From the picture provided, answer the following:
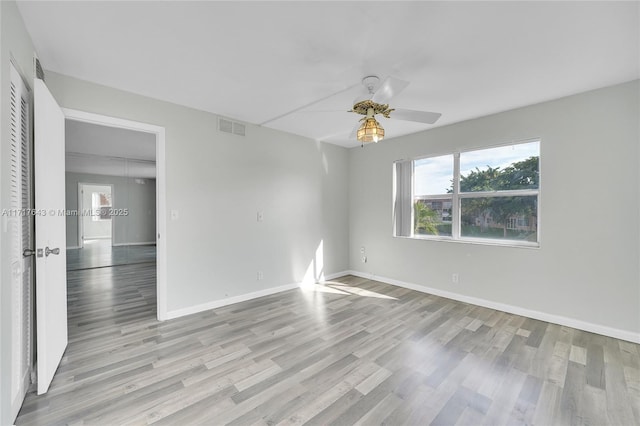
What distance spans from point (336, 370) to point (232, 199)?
101 inches

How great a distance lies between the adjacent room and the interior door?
2 cm

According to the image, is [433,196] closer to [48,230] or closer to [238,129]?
[238,129]

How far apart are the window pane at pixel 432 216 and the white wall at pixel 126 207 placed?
5853mm

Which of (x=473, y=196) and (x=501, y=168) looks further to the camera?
(x=473, y=196)

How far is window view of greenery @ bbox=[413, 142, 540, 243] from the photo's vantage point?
11.3 feet

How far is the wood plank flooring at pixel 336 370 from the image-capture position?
1769 millimetres

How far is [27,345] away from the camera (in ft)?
6.59

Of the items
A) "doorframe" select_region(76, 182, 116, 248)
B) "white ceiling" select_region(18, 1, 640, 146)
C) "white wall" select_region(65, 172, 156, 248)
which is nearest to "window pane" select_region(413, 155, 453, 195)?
"white ceiling" select_region(18, 1, 640, 146)

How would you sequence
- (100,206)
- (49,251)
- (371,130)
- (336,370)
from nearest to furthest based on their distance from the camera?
(49,251)
(336,370)
(371,130)
(100,206)

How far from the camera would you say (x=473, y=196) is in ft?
12.8

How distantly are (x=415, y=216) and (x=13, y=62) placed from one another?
4.68 metres

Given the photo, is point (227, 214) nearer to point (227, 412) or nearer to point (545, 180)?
point (227, 412)

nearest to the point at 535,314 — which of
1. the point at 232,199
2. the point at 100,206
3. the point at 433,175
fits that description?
the point at 433,175

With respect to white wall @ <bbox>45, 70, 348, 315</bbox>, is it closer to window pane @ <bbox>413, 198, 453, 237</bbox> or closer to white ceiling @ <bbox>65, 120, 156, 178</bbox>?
window pane @ <bbox>413, 198, 453, 237</bbox>
